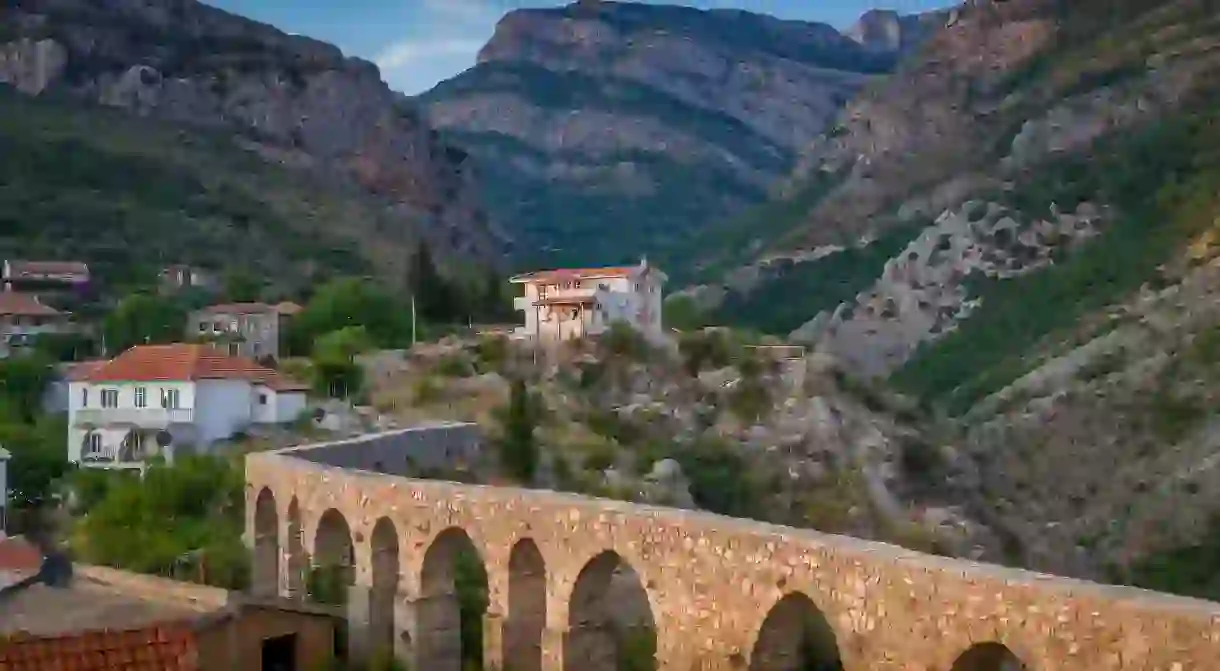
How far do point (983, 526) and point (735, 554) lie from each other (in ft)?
101

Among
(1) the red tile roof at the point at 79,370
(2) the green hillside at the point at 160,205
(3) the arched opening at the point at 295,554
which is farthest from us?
(2) the green hillside at the point at 160,205

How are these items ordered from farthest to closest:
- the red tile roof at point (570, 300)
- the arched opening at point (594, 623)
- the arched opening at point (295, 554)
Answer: the red tile roof at point (570, 300), the arched opening at point (295, 554), the arched opening at point (594, 623)

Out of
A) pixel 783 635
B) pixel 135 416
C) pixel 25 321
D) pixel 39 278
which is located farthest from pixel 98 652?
pixel 39 278

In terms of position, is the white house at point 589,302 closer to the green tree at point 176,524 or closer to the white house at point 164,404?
the white house at point 164,404

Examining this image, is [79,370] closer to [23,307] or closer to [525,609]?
[23,307]

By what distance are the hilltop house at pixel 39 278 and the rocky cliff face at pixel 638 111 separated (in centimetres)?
6803

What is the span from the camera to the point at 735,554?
44.8 feet

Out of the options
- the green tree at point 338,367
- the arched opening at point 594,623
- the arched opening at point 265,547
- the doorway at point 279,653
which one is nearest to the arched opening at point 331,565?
the arched opening at point 265,547

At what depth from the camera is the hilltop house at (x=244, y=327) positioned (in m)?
43.9

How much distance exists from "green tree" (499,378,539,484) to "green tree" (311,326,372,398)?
6664 mm

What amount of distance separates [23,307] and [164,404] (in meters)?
17.0

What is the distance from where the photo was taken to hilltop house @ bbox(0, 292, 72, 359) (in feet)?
144

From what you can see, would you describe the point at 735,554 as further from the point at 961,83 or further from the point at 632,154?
the point at 632,154

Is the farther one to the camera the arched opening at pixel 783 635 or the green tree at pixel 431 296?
the green tree at pixel 431 296
